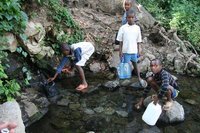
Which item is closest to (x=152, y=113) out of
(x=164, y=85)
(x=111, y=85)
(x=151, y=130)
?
(x=151, y=130)

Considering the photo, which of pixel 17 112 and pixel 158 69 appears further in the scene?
pixel 158 69

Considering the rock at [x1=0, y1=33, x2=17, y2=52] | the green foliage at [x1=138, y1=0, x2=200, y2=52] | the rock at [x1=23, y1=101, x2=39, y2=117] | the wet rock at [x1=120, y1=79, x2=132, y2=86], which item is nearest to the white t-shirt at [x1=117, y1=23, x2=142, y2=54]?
the wet rock at [x1=120, y1=79, x2=132, y2=86]

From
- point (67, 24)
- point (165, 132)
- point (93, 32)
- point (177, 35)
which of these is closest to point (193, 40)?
point (177, 35)

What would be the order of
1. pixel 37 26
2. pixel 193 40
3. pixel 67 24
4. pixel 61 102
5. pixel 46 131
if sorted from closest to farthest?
pixel 46 131, pixel 61 102, pixel 37 26, pixel 67 24, pixel 193 40

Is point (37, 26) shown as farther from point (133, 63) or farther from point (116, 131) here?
point (116, 131)

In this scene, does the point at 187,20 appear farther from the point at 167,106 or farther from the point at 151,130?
the point at 151,130

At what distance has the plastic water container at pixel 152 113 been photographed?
6207mm

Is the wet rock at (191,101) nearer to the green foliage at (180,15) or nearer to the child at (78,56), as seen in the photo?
the child at (78,56)

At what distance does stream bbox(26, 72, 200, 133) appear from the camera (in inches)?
244

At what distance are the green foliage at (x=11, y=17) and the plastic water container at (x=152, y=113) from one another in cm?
296

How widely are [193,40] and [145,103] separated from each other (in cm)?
417

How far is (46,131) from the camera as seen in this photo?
19.7 ft

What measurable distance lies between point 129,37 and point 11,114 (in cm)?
324

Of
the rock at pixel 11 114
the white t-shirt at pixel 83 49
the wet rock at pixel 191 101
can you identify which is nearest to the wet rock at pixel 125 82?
the white t-shirt at pixel 83 49
